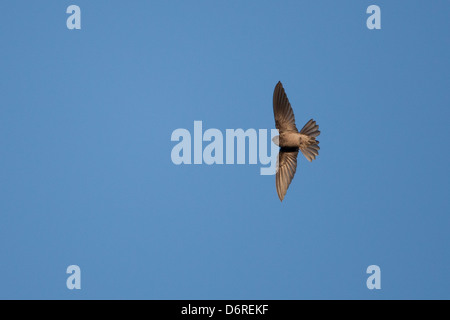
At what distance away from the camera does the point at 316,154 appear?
13.8ft

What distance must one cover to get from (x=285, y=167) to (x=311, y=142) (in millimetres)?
254

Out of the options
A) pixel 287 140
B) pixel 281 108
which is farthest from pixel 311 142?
pixel 281 108

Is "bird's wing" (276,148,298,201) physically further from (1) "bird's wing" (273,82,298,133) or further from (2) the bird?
(1) "bird's wing" (273,82,298,133)

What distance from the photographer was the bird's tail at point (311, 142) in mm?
4203

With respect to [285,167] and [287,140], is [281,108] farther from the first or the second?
[285,167]

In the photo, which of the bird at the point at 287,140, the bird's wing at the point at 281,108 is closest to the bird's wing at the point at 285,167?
the bird at the point at 287,140

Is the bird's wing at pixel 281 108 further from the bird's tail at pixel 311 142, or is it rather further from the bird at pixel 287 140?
the bird's tail at pixel 311 142

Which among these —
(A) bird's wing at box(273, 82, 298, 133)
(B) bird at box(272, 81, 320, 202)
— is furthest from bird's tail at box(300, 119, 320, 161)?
(A) bird's wing at box(273, 82, 298, 133)

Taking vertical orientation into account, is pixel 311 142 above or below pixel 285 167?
A: above

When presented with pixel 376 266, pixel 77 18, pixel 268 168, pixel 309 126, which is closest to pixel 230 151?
pixel 268 168

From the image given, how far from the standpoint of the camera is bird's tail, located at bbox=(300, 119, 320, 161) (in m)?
4.20

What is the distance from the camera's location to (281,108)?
163 inches

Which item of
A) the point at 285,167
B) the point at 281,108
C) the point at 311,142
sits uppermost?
the point at 281,108
